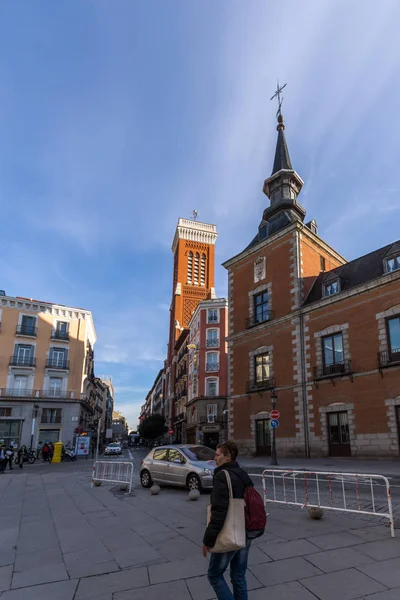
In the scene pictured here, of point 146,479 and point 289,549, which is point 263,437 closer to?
point 146,479

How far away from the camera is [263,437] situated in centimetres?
2623

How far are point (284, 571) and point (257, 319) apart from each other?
24509 millimetres

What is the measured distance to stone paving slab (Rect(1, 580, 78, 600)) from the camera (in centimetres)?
445

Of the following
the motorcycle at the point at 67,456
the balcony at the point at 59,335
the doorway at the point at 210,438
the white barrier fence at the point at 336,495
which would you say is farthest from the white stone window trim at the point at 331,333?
the balcony at the point at 59,335

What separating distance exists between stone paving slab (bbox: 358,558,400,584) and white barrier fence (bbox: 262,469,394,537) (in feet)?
4.55

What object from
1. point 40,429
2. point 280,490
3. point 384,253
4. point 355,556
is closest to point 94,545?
point 355,556

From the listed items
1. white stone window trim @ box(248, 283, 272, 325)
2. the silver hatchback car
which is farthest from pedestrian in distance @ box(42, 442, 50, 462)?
the silver hatchback car

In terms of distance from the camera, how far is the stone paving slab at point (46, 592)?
445 centimetres

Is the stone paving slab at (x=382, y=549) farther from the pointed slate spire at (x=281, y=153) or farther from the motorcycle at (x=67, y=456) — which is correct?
the pointed slate spire at (x=281, y=153)

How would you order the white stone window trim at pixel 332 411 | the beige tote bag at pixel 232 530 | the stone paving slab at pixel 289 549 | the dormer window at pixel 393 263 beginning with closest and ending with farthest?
1. the beige tote bag at pixel 232 530
2. the stone paving slab at pixel 289 549
3. the white stone window trim at pixel 332 411
4. the dormer window at pixel 393 263

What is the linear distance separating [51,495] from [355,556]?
396 inches

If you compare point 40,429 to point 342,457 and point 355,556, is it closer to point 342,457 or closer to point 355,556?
point 342,457

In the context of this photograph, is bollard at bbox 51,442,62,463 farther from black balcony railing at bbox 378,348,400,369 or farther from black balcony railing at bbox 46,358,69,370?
black balcony railing at bbox 378,348,400,369

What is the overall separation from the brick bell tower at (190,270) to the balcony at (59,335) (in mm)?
28456
